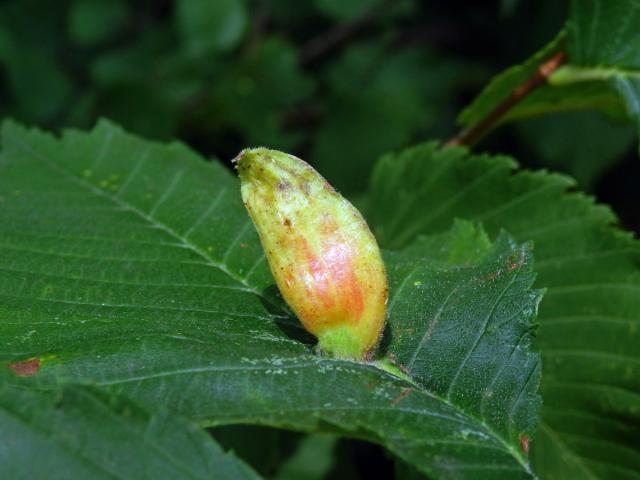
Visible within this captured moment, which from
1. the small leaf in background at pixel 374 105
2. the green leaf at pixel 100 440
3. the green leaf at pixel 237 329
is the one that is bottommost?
the green leaf at pixel 100 440

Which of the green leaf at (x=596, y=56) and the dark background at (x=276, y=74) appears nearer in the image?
the green leaf at (x=596, y=56)

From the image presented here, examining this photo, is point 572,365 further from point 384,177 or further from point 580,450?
point 384,177

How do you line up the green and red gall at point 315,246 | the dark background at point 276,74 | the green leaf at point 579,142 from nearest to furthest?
the green and red gall at point 315,246 < the green leaf at point 579,142 < the dark background at point 276,74

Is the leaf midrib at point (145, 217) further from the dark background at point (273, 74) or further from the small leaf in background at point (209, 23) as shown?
the small leaf in background at point (209, 23)

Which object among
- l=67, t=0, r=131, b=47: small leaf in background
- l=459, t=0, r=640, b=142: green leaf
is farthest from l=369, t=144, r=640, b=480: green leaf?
l=67, t=0, r=131, b=47: small leaf in background

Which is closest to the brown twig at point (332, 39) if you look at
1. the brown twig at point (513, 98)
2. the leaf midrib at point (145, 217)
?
the brown twig at point (513, 98)

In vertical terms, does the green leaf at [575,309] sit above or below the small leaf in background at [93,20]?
below

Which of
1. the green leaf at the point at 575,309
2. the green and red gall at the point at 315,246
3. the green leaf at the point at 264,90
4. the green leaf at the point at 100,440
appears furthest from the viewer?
the green leaf at the point at 264,90

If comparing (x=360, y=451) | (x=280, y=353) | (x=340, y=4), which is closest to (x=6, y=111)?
(x=340, y=4)
